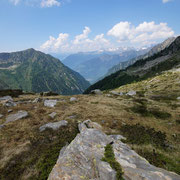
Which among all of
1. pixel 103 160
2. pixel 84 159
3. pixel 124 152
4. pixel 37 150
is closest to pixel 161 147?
pixel 124 152

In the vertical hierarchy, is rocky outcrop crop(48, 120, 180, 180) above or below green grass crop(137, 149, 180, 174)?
above

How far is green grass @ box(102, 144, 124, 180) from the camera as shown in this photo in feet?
22.4

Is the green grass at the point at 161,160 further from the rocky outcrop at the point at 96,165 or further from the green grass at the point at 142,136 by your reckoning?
the rocky outcrop at the point at 96,165

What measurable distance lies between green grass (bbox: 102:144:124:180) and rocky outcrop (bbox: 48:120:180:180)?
23 centimetres

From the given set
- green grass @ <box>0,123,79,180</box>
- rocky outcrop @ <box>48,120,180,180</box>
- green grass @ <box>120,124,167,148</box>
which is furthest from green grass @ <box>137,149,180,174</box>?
green grass @ <box>0,123,79,180</box>

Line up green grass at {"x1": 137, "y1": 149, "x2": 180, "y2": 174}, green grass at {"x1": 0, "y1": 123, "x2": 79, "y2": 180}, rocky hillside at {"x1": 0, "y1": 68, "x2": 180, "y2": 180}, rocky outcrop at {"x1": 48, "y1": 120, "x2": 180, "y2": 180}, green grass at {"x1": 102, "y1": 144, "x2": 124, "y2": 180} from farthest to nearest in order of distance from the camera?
1. green grass at {"x1": 137, "y1": 149, "x2": 180, "y2": 174}
2. green grass at {"x1": 0, "y1": 123, "x2": 79, "y2": 180}
3. rocky hillside at {"x1": 0, "y1": 68, "x2": 180, "y2": 180}
4. green grass at {"x1": 102, "y1": 144, "x2": 124, "y2": 180}
5. rocky outcrop at {"x1": 48, "y1": 120, "x2": 180, "y2": 180}

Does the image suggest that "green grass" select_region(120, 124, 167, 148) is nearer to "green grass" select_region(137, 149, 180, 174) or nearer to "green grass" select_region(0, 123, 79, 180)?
"green grass" select_region(137, 149, 180, 174)

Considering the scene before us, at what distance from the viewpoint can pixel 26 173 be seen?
30.3ft

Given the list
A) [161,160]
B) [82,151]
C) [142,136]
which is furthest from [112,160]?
[142,136]

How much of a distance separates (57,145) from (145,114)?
22.1 m

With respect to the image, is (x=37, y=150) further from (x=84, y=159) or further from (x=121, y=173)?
(x=121, y=173)

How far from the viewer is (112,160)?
8062 millimetres

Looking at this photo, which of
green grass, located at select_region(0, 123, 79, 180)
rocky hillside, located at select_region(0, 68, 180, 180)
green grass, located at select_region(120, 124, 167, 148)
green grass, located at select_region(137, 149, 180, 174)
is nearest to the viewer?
rocky hillside, located at select_region(0, 68, 180, 180)

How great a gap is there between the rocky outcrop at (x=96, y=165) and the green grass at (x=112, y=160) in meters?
0.23
